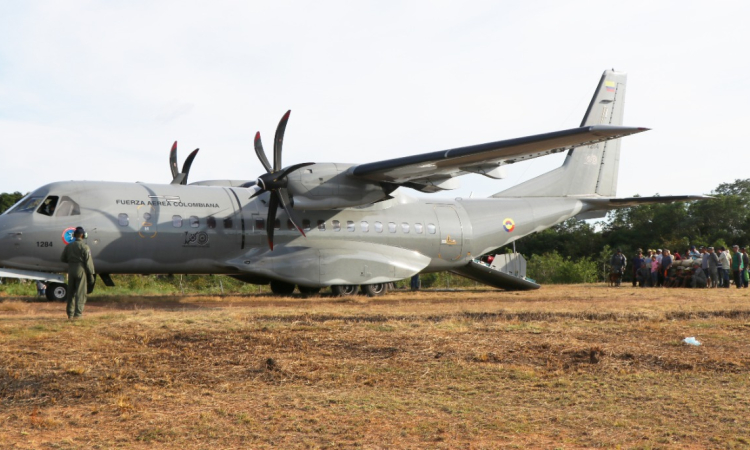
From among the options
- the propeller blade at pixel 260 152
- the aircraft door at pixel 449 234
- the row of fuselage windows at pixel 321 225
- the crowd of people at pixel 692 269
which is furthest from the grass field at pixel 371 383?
the crowd of people at pixel 692 269

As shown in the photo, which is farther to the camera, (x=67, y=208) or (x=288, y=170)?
(x=288, y=170)

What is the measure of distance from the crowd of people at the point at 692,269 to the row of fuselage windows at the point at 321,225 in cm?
1052

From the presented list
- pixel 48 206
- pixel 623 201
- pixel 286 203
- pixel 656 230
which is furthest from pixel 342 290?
pixel 656 230

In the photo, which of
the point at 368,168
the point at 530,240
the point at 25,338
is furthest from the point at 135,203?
the point at 530,240

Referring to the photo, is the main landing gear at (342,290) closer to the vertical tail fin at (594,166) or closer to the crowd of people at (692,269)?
the vertical tail fin at (594,166)

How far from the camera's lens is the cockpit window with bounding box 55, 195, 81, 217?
55.6ft

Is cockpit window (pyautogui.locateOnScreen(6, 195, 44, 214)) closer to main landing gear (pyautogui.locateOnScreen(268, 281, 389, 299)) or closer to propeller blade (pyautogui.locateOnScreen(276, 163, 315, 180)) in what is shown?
propeller blade (pyautogui.locateOnScreen(276, 163, 315, 180))

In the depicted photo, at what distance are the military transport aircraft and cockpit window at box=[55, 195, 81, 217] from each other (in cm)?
2

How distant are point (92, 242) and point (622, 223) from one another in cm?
5293

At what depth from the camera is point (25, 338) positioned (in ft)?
32.6

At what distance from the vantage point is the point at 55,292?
55.8 feet

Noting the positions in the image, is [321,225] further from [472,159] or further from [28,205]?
[28,205]

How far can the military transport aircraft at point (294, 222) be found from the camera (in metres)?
16.8

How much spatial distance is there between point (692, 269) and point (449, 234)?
1092cm
